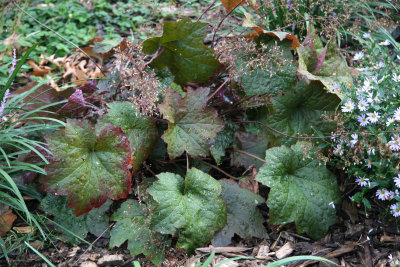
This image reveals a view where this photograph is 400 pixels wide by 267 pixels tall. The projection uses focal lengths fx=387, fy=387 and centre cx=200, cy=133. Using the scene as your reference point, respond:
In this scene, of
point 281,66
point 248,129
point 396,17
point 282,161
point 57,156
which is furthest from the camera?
point 396,17

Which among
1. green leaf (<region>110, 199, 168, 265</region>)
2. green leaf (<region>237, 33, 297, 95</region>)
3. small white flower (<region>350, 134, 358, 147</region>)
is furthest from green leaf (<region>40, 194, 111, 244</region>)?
small white flower (<region>350, 134, 358, 147</region>)

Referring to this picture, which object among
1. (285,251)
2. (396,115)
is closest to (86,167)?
(285,251)

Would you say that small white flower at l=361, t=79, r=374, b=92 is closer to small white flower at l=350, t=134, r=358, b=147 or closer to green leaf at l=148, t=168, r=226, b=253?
small white flower at l=350, t=134, r=358, b=147

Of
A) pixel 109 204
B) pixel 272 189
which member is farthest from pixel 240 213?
pixel 109 204

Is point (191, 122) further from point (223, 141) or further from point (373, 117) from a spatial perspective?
point (373, 117)

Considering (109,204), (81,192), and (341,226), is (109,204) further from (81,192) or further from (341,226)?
(341,226)

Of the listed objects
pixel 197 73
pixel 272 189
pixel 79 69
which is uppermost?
pixel 197 73

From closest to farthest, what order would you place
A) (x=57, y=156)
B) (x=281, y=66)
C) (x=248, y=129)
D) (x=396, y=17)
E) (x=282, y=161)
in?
(x=57, y=156) → (x=282, y=161) → (x=281, y=66) → (x=248, y=129) → (x=396, y=17)
